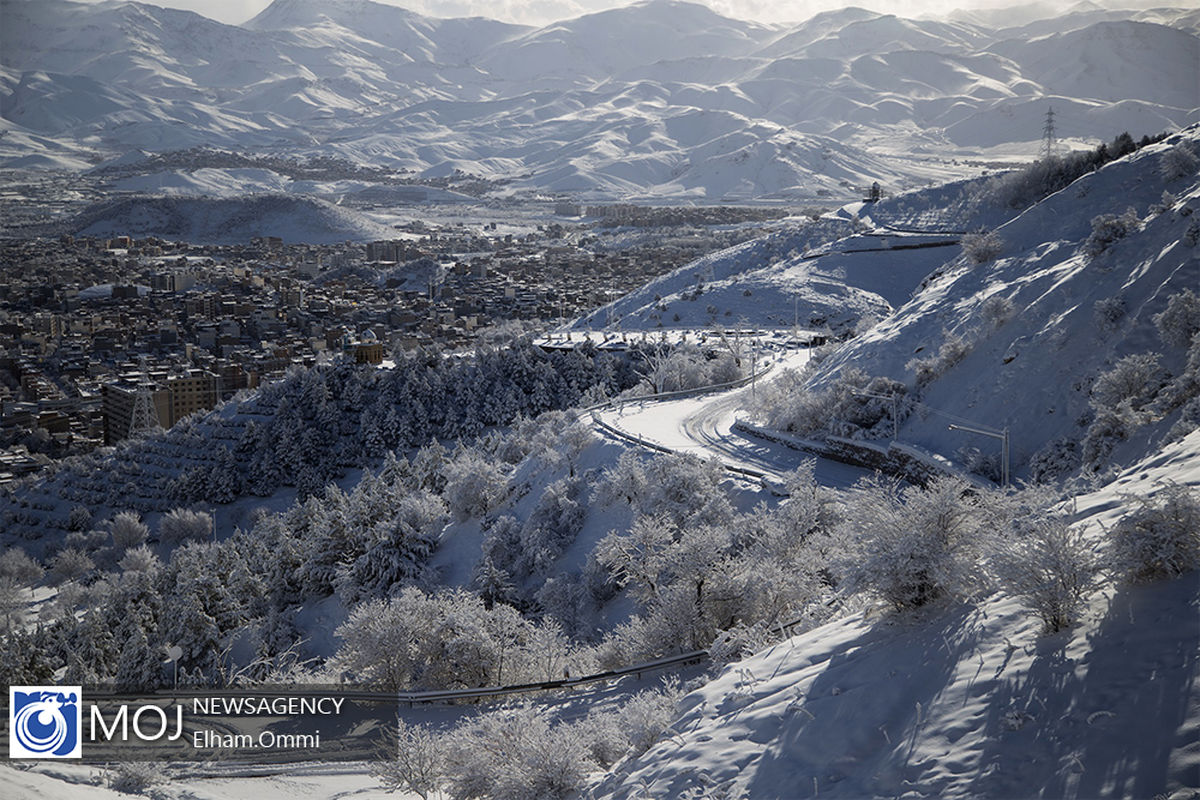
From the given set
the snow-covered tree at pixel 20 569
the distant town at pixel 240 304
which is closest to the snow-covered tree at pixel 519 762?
the snow-covered tree at pixel 20 569

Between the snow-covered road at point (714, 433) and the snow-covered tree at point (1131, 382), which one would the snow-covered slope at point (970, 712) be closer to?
the snow-covered tree at point (1131, 382)

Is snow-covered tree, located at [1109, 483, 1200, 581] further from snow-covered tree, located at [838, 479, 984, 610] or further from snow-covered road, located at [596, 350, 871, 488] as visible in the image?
snow-covered road, located at [596, 350, 871, 488]

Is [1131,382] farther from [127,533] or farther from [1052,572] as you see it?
[127,533]

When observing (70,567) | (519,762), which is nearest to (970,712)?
(519,762)

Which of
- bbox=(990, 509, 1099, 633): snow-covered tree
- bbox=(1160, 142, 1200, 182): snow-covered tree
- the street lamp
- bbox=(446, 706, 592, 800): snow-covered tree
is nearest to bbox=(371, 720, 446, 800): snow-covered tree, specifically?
bbox=(446, 706, 592, 800): snow-covered tree

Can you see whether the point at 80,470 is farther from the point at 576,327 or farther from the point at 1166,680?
the point at 1166,680

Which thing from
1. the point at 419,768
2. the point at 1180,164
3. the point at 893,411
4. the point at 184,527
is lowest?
the point at 184,527

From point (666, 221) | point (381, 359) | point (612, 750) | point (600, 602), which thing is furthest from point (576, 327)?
point (666, 221)
